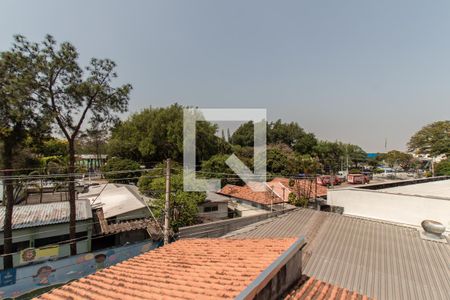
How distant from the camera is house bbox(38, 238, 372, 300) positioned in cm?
277

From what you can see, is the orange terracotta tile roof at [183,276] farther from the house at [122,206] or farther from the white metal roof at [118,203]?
the white metal roof at [118,203]

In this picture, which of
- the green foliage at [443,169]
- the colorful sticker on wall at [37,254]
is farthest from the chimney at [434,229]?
the green foliage at [443,169]

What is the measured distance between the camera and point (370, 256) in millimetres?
5711

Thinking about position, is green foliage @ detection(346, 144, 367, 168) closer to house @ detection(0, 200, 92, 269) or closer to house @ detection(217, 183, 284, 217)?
house @ detection(217, 183, 284, 217)

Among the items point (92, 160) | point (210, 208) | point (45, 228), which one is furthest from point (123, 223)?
point (92, 160)

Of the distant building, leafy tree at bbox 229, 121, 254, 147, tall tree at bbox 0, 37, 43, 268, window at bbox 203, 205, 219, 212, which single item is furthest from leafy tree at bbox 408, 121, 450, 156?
the distant building

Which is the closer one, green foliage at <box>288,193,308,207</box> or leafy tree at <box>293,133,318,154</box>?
green foliage at <box>288,193,308,207</box>

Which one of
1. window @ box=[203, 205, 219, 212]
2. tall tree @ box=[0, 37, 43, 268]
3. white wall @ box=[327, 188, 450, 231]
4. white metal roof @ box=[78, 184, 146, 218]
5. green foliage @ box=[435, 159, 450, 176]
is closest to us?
white wall @ box=[327, 188, 450, 231]

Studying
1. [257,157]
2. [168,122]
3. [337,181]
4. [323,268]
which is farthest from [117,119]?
[337,181]

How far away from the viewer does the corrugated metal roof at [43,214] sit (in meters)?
10.2

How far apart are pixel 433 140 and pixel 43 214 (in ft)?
169

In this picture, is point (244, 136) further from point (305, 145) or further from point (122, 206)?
point (122, 206)

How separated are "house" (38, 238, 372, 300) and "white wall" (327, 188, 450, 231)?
7.28 meters

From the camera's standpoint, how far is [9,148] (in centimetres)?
998
